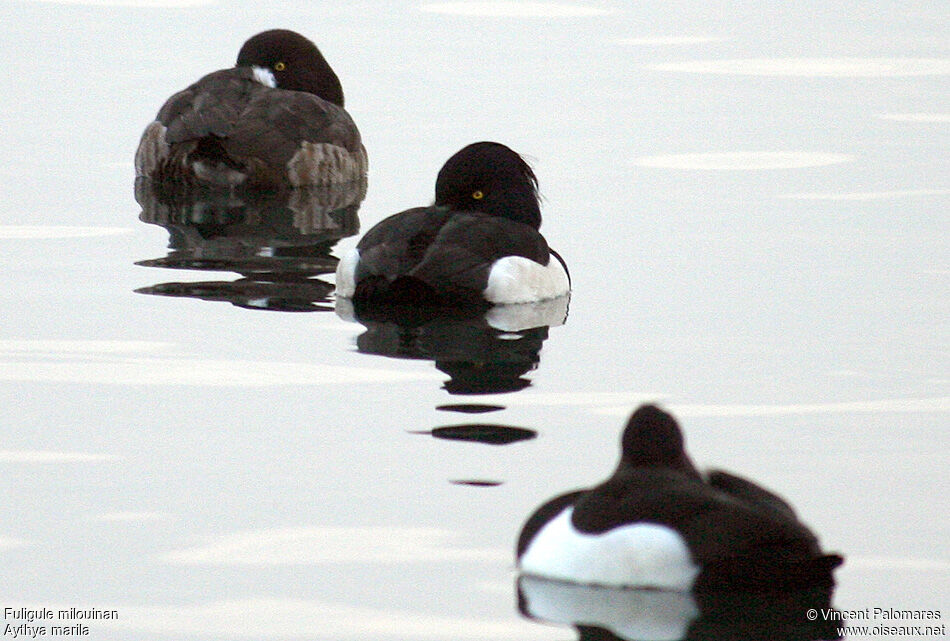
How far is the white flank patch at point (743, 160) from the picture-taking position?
18.6 m

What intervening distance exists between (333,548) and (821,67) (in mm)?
15413

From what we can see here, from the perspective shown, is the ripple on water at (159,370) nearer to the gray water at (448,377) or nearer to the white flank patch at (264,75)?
the gray water at (448,377)

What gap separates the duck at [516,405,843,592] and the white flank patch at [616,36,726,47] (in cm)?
1736

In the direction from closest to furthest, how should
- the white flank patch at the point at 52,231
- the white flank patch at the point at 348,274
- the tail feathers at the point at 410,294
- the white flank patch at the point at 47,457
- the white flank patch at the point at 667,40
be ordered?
the white flank patch at the point at 47,457 → the tail feathers at the point at 410,294 → the white flank patch at the point at 348,274 → the white flank patch at the point at 52,231 → the white flank patch at the point at 667,40

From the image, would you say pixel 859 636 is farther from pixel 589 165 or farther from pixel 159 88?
pixel 159 88

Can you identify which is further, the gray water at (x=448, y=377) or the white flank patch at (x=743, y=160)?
the white flank patch at (x=743, y=160)

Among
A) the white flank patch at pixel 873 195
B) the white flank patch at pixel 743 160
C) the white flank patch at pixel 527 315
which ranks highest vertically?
the white flank patch at pixel 743 160

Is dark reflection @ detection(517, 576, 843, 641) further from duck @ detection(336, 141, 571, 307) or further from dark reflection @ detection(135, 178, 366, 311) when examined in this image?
dark reflection @ detection(135, 178, 366, 311)

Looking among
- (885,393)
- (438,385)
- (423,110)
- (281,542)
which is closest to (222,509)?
(281,542)

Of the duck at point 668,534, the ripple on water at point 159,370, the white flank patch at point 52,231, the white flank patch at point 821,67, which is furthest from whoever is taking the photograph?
the white flank patch at point 821,67

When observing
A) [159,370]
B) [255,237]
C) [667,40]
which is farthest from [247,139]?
[667,40]

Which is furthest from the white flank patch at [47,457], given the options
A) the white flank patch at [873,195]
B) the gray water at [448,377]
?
the white flank patch at [873,195]

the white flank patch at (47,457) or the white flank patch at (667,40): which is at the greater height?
the white flank patch at (667,40)

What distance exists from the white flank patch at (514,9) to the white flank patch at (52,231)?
1145 centimetres
